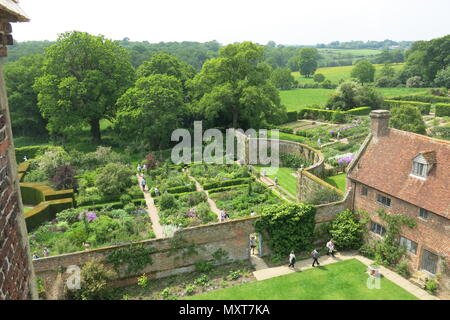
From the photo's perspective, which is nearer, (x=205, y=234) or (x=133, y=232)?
(x=205, y=234)

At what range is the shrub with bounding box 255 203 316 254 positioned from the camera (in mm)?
19344

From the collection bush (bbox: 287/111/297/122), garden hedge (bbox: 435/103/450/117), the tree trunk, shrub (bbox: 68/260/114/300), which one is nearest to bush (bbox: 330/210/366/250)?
shrub (bbox: 68/260/114/300)

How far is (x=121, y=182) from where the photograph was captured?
27.9 m

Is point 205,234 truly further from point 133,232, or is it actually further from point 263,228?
point 133,232

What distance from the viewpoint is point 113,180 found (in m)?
27.3

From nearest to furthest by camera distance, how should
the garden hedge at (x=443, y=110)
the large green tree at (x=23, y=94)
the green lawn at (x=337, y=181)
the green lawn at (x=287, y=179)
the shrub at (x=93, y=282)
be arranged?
1. the shrub at (x=93, y=282)
2. the green lawn at (x=337, y=181)
3. the green lawn at (x=287, y=179)
4. the large green tree at (x=23, y=94)
5. the garden hedge at (x=443, y=110)

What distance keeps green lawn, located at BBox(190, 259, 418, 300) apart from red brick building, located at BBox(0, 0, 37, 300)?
1326cm

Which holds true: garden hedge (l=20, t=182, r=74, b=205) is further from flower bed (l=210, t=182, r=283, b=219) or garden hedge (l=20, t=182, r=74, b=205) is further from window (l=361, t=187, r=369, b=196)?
window (l=361, t=187, r=369, b=196)

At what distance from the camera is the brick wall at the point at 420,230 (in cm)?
1589

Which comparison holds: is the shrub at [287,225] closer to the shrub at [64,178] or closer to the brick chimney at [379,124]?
the brick chimney at [379,124]

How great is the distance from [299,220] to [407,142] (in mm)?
7379

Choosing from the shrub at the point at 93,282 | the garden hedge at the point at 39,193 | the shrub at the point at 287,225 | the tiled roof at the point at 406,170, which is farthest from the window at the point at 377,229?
the garden hedge at the point at 39,193

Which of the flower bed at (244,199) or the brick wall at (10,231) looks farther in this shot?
the flower bed at (244,199)
